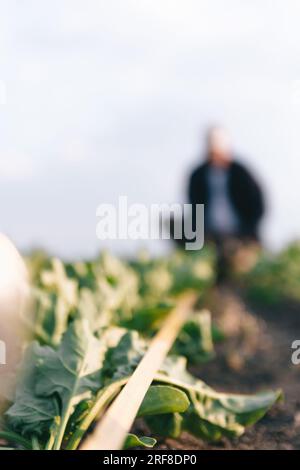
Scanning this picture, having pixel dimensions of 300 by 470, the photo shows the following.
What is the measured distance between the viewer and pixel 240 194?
26.8ft

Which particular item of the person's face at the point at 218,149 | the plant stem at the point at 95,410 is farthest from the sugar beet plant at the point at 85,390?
the person's face at the point at 218,149

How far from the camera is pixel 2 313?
284 cm

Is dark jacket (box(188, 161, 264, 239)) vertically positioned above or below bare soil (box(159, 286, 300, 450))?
above

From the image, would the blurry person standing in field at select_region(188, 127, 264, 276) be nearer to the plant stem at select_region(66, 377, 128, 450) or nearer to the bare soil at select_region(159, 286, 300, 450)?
the bare soil at select_region(159, 286, 300, 450)

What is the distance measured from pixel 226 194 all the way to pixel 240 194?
0.16 metres

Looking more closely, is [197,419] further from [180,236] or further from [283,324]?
[180,236]

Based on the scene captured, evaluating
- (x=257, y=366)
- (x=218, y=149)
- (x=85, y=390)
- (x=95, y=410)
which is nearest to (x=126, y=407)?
(x=95, y=410)

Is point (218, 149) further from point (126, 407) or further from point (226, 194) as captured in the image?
point (126, 407)

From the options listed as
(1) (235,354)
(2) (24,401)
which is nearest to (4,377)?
(2) (24,401)

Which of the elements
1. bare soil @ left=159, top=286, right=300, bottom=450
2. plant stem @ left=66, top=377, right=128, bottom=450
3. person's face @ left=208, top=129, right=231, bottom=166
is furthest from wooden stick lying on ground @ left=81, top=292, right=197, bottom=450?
person's face @ left=208, top=129, right=231, bottom=166

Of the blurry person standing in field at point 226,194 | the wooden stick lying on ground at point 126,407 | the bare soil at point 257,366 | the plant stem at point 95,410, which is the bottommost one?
the bare soil at point 257,366

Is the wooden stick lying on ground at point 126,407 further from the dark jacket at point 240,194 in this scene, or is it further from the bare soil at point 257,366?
the dark jacket at point 240,194

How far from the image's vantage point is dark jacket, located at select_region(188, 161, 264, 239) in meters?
8.14

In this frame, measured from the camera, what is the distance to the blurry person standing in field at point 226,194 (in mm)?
8023
